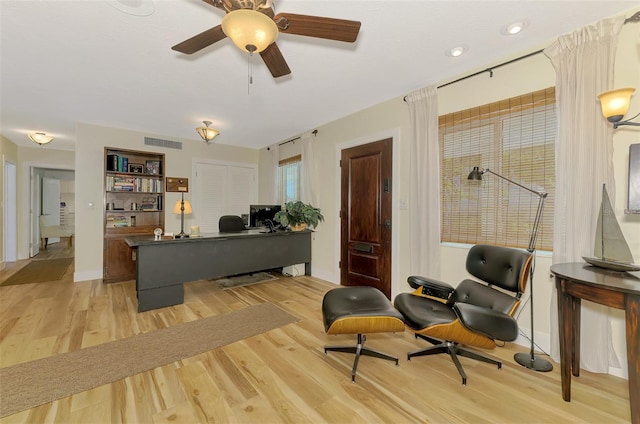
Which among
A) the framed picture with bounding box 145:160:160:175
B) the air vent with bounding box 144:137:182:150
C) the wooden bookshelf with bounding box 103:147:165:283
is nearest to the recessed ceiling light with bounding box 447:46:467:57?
the air vent with bounding box 144:137:182:150

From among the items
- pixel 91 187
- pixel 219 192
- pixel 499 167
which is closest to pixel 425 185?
pixel 499 167

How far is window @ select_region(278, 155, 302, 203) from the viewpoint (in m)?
5.13

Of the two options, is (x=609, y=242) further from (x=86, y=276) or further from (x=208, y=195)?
(x=86, y=276)

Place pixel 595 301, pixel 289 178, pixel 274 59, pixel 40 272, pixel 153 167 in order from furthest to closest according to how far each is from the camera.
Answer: pixel 289 178 < pixel 153 167 < pixel 40 272 < pixel 274 59 < pixel 595 301

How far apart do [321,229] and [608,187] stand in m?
3.38

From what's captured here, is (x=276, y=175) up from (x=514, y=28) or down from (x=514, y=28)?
down

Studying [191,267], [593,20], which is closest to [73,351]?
[191,267]

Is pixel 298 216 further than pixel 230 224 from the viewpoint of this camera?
No

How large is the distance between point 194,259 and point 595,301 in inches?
145

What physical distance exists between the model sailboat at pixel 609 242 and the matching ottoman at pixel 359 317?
50.9 inches

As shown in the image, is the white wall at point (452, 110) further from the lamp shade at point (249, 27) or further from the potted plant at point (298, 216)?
the lamp shade at point (249, 27)

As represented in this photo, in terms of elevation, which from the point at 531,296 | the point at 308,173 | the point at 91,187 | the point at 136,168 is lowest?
the point at 531,296

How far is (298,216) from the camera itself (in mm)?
4422

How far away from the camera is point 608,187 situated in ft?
6.16
